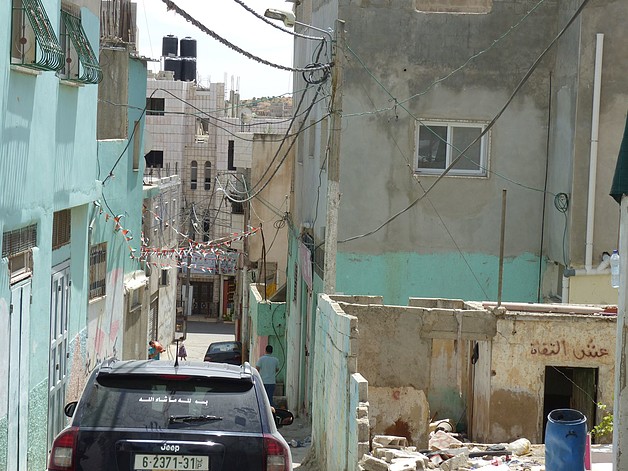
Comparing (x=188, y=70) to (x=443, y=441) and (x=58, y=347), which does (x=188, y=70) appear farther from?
(x=443, y=441)

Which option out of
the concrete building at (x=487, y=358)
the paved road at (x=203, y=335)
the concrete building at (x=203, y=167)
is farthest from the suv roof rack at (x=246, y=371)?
the concrete building at (x=203, y=167)

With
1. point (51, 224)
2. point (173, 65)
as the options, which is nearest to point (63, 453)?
point (51, 224)

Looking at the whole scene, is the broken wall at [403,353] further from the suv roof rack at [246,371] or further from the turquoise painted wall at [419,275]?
the suv roof rack at [246,371]

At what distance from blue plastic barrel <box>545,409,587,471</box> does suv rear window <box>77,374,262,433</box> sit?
4.11 metres

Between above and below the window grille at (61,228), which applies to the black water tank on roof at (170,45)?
above

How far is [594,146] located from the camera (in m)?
17.5

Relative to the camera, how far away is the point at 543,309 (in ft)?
50.4

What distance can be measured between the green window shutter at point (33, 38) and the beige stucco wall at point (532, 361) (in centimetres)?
671

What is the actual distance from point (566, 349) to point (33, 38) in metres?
7.86

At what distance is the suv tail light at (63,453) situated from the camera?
24.5ft

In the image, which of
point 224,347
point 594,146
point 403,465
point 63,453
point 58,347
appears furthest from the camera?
point 224,347

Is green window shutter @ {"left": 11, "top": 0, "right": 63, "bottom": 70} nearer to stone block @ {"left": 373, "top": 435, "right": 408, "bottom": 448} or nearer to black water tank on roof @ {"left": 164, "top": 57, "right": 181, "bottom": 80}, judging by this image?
stone block @ {"left": 373, "top": 435, "right": 408, "bottom": 448}

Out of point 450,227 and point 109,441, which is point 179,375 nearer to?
point 109,441

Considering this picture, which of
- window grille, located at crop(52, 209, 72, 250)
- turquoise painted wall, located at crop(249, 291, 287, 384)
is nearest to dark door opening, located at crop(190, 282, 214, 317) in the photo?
turquoise painted wall, located at crop(249, 291, 287, 384)
